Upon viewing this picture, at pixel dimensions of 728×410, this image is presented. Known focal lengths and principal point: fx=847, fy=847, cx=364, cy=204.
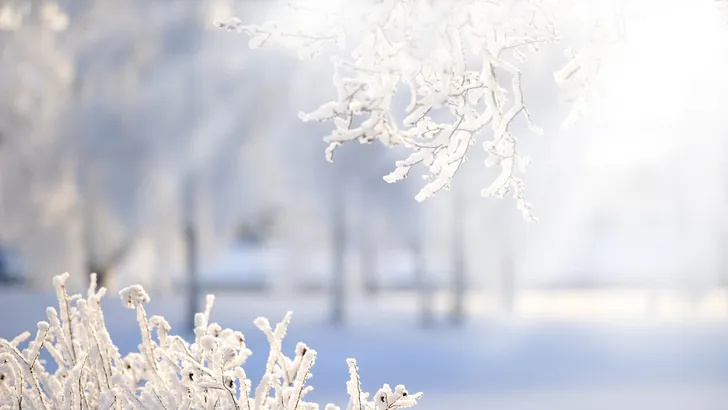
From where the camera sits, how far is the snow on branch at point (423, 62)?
7.34ft

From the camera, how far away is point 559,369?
12.5 meters

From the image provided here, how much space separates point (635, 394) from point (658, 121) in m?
7.36

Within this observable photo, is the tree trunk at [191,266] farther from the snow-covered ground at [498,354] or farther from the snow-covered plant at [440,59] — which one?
the snow-covered plant at [440,59]

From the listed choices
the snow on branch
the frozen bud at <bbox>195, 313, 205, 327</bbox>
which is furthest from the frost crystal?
the frozen bud at <bbox>195, 313, 205, 327</bbox>

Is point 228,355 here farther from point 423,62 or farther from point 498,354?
point 498,354

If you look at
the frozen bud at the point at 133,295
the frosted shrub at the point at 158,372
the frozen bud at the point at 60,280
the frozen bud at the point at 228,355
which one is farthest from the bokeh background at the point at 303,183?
the frozen bud at the point at 228,355

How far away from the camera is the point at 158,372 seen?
132 inches

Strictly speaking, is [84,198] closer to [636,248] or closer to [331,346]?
[331,346]

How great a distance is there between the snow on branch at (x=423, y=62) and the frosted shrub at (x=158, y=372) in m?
0.94

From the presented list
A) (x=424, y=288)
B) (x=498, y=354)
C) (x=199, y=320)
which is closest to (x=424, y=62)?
(x=199, y=320)

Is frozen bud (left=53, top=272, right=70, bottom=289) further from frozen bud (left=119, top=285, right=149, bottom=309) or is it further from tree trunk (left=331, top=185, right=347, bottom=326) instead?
tree trunk (left=331, top=185, right=347, bottom=326)

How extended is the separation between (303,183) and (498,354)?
4702 millimetres

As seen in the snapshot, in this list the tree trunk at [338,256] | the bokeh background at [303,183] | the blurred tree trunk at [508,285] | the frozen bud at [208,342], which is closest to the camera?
the frozen bud at [208,342]

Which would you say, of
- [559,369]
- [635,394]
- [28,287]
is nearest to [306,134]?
[559,369]
